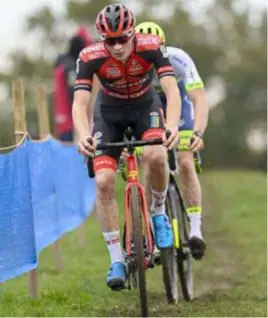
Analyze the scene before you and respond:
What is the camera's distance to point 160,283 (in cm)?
1070

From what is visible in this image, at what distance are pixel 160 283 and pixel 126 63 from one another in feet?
10.8

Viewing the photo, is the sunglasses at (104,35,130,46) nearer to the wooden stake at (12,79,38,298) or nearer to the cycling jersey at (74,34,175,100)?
the cycling jersey at (74,34,175,100)

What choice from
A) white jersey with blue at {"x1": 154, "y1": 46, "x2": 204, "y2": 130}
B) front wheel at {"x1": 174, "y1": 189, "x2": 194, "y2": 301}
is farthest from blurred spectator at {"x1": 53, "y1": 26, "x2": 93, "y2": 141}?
front wheel at {"x1": 174, "y1": 189, "x2": 194, "y2": 301}

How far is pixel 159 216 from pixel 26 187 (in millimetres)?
1255

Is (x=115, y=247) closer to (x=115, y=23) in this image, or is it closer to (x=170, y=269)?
(x=170, y=269)

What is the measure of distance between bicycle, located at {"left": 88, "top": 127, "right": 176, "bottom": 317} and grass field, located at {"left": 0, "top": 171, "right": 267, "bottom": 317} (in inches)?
24.2

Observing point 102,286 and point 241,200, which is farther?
point 241,200

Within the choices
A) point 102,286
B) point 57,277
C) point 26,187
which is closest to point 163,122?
point 26,187

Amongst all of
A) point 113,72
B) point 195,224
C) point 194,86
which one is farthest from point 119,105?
point 195,224

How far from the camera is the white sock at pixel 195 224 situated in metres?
9.66

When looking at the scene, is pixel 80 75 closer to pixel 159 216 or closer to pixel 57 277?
pixel 159 216

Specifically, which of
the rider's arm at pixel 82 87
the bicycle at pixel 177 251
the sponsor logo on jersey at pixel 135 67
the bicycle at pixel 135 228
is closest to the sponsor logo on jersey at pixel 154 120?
the bicycle at pixel 135 228

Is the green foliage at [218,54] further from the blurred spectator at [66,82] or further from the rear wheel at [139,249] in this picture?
→ the rear wheel at [139,249]

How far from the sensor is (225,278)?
1123 cm
